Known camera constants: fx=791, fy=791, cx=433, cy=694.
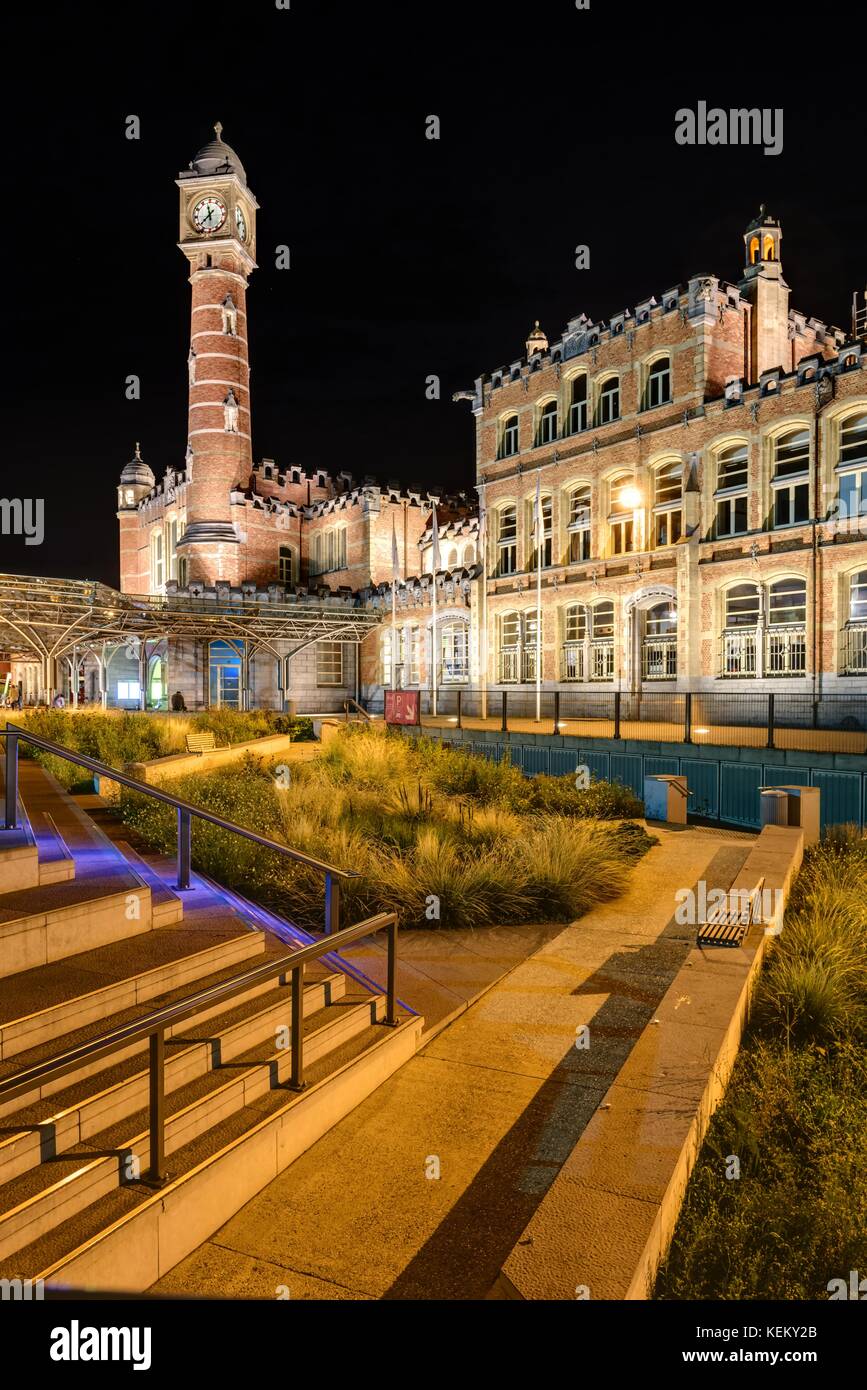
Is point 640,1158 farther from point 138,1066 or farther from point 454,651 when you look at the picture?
point 454,651

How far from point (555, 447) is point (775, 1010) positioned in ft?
96.7

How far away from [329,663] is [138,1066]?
36839 mm

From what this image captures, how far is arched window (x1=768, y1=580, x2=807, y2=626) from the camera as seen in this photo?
938 inches

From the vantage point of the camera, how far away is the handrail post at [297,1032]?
4.14 meters

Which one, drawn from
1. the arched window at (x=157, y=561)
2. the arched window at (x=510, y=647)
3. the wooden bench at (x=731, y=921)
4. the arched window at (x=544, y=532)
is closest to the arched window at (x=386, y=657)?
the arched window at (x=510, y=647)

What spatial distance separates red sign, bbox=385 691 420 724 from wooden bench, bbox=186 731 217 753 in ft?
20.2

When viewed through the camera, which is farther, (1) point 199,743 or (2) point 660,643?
(2) point 660,643

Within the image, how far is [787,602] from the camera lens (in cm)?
2433

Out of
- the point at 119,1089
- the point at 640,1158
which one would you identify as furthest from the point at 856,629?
the point at 119,1089

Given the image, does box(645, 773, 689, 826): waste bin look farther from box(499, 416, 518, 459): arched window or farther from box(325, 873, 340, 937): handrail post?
box(499, 416, 518, 459): arched window

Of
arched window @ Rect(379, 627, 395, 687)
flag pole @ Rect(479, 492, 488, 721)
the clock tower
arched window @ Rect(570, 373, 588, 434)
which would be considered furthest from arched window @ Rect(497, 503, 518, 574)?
the clock tower

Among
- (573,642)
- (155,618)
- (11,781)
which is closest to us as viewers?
(11,781)

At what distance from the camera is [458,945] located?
23.9 ft

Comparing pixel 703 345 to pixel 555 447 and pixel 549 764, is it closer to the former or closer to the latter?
pixel 555 447
